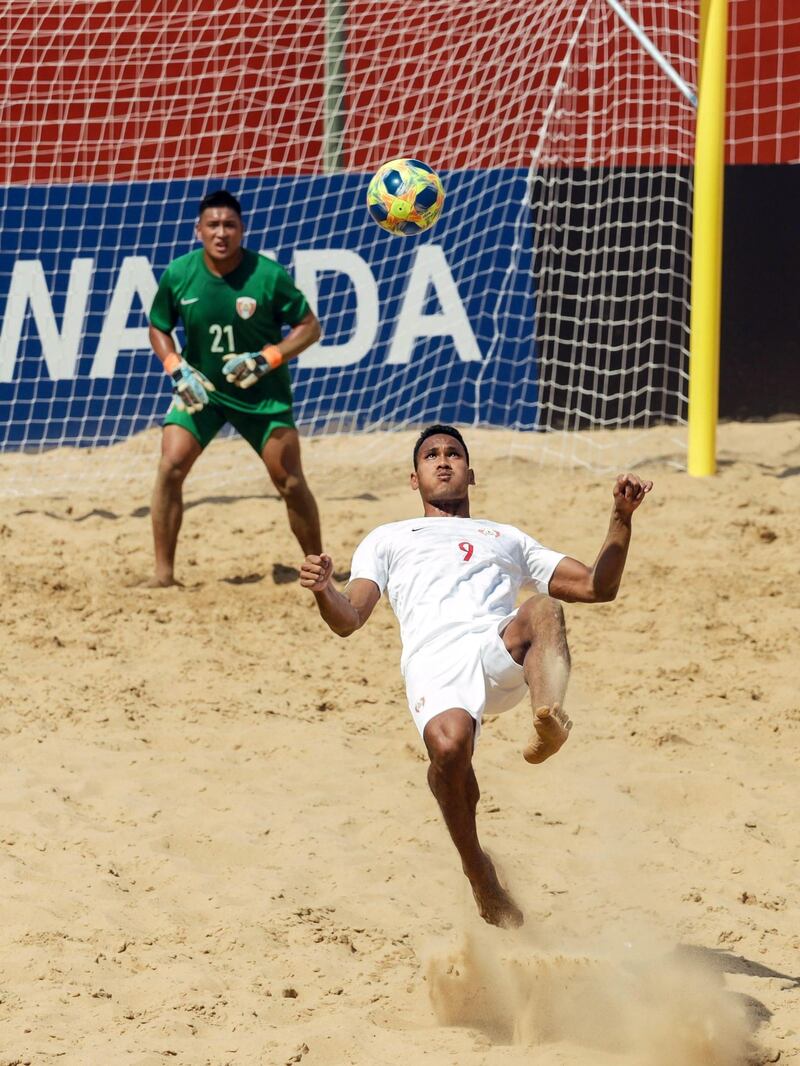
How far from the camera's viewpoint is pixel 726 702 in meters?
6.45

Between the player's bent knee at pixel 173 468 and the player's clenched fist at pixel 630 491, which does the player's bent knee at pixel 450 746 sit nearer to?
the player's clenched fist at pixel 630 491

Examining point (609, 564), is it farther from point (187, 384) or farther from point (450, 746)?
point (187, 384)

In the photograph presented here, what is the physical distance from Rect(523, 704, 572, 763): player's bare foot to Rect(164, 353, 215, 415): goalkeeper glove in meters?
4.13

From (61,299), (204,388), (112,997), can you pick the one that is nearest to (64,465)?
(61,299)

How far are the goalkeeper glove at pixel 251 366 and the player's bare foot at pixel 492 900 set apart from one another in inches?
155

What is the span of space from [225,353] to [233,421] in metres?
0.36

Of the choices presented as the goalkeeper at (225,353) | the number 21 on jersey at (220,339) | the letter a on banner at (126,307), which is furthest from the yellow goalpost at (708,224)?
the letter a on banner at (126,307)

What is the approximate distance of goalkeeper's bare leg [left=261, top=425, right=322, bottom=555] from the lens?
779 cm

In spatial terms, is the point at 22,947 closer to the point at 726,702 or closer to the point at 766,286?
the point at 726,702

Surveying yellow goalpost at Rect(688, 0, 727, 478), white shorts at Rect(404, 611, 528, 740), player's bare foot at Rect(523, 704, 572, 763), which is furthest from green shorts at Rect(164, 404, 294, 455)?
player's bare foot at Rect(523, 704, 572, 763)

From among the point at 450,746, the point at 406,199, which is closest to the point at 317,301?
the point at 406,199

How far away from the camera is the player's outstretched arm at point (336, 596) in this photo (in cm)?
410

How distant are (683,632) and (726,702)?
2.57 ft

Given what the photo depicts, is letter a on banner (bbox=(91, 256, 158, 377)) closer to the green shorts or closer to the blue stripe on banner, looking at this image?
the blue stripe on banner
